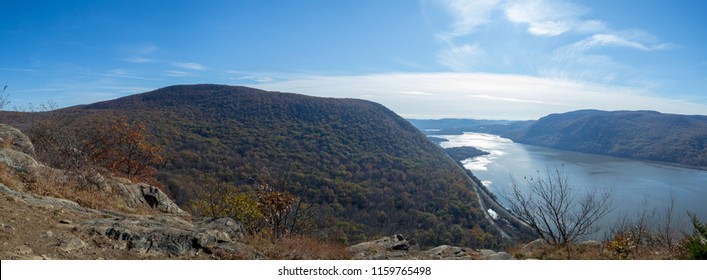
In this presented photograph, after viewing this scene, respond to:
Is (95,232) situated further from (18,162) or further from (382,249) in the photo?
(382,249)

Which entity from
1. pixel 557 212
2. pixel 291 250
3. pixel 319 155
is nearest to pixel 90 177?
pixel 291 250

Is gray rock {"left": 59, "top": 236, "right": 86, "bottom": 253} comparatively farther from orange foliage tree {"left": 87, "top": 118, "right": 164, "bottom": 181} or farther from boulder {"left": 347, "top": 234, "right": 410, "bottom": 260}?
orange foliage tree {"left": 87, "top": 118, "right": 164, "bottom": 181}

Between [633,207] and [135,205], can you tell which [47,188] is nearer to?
[135,205]

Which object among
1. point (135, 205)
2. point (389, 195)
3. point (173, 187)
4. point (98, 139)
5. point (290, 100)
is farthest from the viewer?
point (290, 100)

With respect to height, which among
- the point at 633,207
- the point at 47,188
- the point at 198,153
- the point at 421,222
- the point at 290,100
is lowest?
the point at 421,222

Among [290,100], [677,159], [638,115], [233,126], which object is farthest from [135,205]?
[638,115]

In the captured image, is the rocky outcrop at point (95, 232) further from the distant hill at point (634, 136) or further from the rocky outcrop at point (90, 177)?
the distant hill at point (634, 136)
